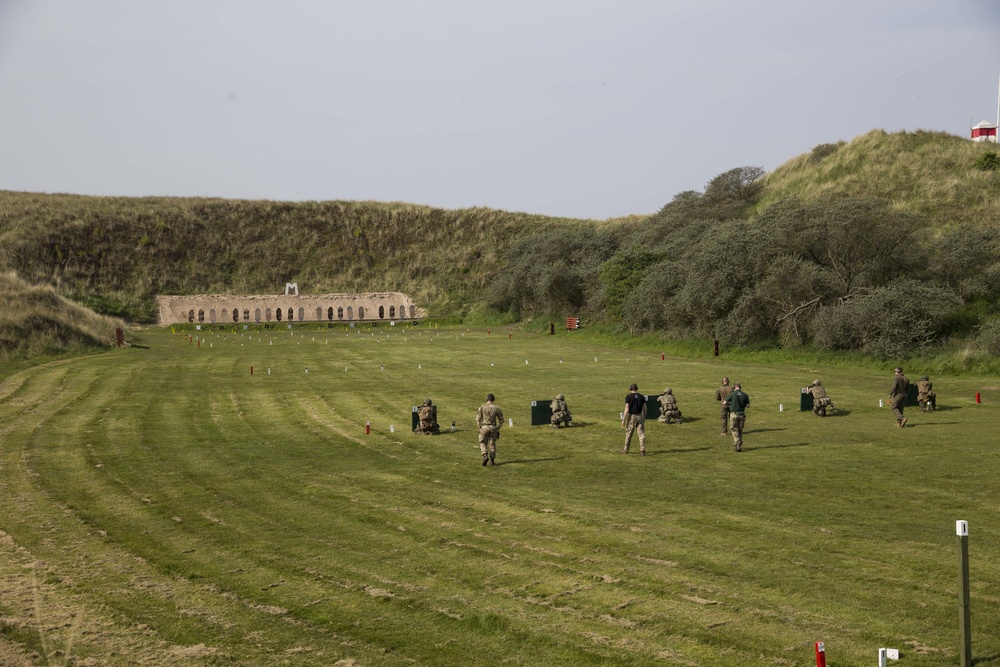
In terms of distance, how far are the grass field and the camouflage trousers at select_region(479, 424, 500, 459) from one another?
0.96m

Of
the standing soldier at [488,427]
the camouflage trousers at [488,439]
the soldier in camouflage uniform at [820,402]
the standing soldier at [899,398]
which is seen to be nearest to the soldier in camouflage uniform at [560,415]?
the camouflage trousers at [488,439]

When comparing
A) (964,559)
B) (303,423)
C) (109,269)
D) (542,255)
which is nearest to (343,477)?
(303,423)

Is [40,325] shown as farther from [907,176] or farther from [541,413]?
[907,176]

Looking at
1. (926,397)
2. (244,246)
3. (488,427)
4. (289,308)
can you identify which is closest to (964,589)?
(488,427)

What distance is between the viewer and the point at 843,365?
163 ft

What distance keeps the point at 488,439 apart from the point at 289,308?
97.5 meters

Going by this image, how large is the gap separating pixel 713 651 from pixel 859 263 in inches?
1983

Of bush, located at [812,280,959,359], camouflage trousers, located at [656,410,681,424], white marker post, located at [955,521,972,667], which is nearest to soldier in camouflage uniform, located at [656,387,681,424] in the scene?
camouflage trousers, located at [656,410,681,424]

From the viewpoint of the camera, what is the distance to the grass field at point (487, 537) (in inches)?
499

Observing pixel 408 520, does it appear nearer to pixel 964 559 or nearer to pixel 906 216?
pixel 964 559

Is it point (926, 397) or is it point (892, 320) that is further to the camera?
point (892, 320)

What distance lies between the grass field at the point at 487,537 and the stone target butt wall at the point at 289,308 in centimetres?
7825

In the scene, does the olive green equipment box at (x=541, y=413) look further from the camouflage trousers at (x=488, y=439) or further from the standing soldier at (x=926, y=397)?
the standing soldier at (x=926, y=397)

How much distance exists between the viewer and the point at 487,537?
58.8 ft
